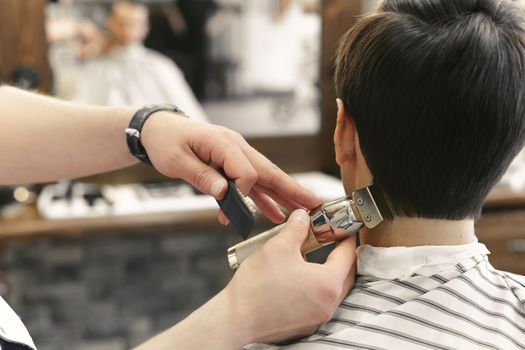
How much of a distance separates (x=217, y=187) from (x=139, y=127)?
0.24 meters

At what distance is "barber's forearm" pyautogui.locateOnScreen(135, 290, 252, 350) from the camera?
2.67ft

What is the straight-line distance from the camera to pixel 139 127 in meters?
1.08

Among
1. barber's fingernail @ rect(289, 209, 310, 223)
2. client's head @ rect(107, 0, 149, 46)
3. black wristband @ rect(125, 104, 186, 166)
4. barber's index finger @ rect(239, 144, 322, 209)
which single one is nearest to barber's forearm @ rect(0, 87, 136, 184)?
black wristband @ rect(125, 104, 186, 166)

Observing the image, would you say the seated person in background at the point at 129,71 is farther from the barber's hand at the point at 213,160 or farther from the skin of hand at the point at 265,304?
the skin of hand at the point at 265,304

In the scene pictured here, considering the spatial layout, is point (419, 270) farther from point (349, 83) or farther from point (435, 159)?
point (349, 83)

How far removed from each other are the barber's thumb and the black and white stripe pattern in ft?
0.51

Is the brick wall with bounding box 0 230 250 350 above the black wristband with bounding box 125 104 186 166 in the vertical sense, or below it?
below

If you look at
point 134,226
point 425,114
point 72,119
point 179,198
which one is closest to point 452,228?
point 425,114

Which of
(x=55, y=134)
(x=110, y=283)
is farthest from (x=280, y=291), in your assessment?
(x=110, y=283)

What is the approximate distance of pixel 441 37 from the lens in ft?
2.84

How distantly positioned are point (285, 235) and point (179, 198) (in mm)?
1548

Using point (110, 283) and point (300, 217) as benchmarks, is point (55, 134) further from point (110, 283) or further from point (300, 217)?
point (110, 283)

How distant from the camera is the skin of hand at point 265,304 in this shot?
81 cm

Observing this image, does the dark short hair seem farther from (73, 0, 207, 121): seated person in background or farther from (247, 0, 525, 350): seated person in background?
(73, 0, 207, 121): seated person in background
